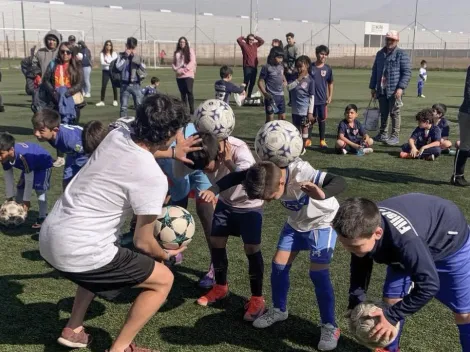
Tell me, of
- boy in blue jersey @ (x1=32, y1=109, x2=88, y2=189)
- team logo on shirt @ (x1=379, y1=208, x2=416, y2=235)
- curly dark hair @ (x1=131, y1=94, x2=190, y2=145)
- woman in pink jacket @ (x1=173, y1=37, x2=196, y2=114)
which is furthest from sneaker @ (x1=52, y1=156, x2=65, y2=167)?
team logo on shirt @ (x1=379, y1=208, x2=416, y2=235)


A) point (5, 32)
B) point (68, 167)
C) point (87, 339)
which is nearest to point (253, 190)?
point (87, 339)

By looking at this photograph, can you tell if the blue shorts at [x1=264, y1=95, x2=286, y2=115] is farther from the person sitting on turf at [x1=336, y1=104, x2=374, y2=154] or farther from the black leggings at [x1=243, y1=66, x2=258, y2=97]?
the black leggings at [x1=243, y1=66, x2=258, y2=97]

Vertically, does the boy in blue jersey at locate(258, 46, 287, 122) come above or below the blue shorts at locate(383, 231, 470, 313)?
above

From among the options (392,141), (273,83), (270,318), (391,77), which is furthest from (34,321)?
(392,141)

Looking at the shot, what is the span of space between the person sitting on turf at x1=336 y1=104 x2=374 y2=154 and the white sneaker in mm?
6815

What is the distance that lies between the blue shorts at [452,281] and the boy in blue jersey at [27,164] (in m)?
4.11

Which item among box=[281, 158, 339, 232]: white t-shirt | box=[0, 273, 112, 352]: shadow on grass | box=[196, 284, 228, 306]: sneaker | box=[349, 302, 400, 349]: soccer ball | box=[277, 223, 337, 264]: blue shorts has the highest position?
box=[281, 158, 339, 232]: white t-shirt

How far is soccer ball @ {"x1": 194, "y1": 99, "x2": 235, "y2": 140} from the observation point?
412 centimetres

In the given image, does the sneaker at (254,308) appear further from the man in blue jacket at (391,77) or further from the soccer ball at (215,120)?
the man in blue jacket at (391,77)

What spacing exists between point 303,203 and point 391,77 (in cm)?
810

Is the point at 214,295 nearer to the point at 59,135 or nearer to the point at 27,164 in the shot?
the point at 59,135

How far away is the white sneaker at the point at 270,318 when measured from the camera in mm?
4027

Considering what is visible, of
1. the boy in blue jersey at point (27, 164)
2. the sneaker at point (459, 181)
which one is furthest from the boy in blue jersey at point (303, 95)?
the boy in blue jersey at point (27, 164)

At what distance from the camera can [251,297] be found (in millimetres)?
4293
